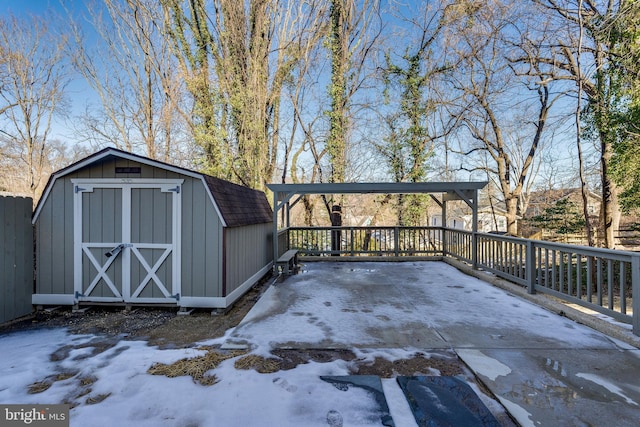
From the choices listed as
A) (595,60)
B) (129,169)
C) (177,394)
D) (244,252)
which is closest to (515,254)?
(244,252)

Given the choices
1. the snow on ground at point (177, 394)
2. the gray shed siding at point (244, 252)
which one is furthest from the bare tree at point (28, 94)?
the snow on ground at point (177, 394)

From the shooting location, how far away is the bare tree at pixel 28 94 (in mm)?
12406

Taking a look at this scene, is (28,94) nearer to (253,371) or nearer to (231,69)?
(231,69)

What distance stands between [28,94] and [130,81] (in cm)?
574

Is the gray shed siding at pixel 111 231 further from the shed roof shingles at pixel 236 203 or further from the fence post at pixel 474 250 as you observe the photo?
the fence post at pixel 474 250

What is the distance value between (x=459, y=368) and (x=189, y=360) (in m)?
2.23

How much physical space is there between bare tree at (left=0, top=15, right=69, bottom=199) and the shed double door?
1226 centimetres

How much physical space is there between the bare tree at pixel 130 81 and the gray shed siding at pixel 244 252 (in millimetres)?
7416

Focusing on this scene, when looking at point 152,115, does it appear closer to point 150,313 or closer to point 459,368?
point 150,313

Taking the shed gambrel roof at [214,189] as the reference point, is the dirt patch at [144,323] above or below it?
below

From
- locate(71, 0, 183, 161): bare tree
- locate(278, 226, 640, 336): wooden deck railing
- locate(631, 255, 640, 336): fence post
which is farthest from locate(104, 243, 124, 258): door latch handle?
locate(71, 0, 183, 161): bare tree

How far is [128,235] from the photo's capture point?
405 cm

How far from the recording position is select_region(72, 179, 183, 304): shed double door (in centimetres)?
401

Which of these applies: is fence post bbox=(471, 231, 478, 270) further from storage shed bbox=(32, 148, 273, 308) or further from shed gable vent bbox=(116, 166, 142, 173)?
shed gable vent bbox=(116, 166, 142, 173)
